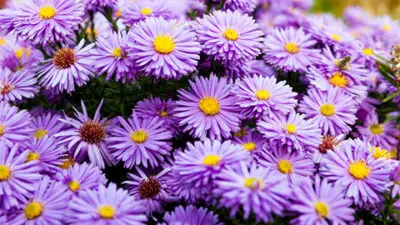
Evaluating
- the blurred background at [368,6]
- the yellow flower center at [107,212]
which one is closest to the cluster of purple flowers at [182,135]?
the yellow flower center at [107,212]

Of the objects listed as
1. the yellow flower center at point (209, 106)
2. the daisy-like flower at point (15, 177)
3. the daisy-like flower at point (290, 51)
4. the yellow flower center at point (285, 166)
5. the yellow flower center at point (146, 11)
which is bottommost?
the daisy-like flower at point (15, 177)

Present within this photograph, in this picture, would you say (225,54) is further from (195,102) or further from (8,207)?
(8,207)

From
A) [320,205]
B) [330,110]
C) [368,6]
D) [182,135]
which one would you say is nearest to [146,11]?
[182,135]

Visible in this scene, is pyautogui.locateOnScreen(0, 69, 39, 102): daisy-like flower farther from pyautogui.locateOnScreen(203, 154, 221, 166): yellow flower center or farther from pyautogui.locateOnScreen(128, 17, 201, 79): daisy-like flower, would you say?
pyautogui.locateOnScreen(203, 154, 221, 166): yellow flower center

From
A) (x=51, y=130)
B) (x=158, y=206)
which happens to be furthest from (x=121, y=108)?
(x=158, y=206)

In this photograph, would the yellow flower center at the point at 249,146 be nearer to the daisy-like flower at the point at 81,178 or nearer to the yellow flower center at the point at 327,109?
the yellow flower center at the point at 327,109

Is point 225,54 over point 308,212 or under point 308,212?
over
